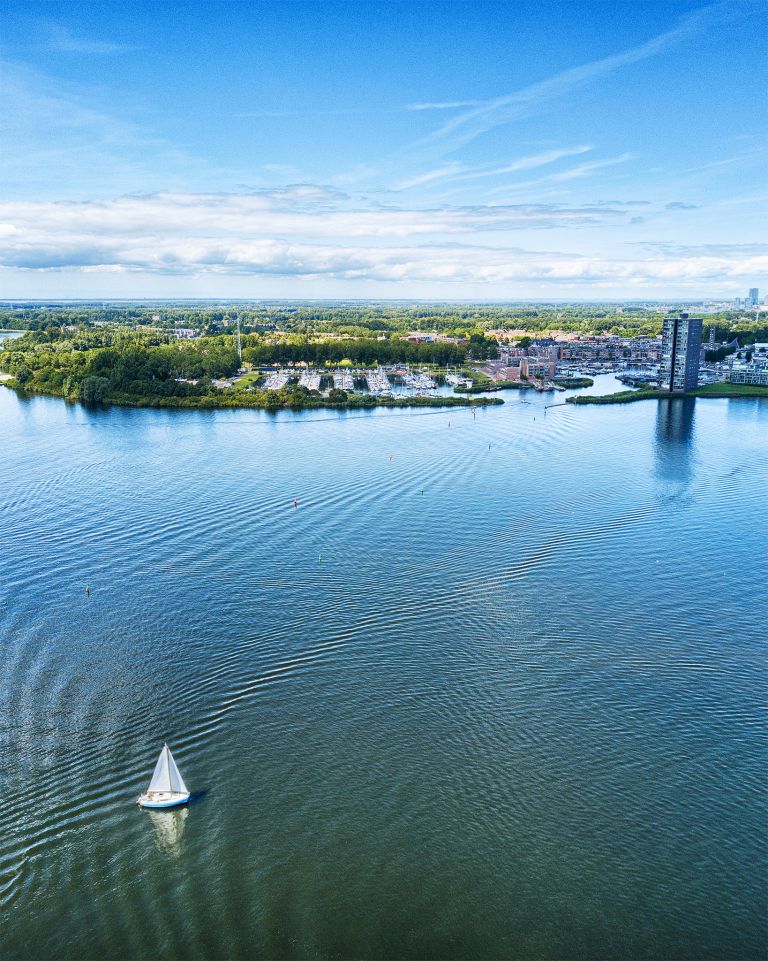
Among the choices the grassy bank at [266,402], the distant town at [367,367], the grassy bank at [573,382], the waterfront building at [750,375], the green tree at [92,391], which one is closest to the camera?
the grassy bank at [266,402]

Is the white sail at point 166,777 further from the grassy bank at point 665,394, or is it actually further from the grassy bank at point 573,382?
the grassy bank at point 573,382

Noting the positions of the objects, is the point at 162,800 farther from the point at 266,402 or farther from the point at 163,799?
the point at 266,402

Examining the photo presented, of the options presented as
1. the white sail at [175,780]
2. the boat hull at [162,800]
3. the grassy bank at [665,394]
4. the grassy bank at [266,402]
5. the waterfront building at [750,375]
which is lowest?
the boat hull at [162,800]

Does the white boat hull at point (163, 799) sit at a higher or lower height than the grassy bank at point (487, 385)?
lower

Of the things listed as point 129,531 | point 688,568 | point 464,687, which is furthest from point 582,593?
point 129,531

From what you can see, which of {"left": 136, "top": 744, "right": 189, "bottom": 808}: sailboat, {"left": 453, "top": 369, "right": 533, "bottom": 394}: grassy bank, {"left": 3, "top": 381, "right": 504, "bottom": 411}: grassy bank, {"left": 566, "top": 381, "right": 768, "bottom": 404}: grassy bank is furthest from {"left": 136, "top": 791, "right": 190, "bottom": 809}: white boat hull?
{"left": 453, "top": 369, "right": 533, "bottom": 394}: grassy bank

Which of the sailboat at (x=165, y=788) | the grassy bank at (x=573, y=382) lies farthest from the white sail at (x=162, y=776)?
the grassy bank at (x=573, y=382)

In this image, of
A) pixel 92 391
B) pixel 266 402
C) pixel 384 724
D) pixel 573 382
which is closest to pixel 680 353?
pixel 573 382

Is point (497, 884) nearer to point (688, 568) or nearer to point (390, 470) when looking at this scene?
point (688, 568)

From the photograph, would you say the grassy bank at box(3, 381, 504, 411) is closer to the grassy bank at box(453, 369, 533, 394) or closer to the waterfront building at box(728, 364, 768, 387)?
the grassy bank at box(453, 369, 533, 394)

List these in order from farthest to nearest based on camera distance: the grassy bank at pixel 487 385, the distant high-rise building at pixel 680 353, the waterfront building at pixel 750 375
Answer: the waterfront building at pixel 750 375, the grassy bank at pixel 487 385, the distant high-rise building at pixel 680 353
